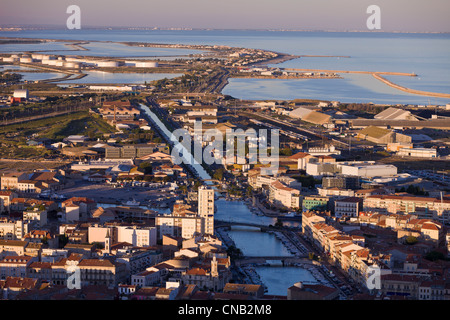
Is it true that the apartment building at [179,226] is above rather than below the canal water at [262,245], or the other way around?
above

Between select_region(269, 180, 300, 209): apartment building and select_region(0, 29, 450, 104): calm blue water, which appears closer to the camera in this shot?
select_region(269, 180, 300, 209): apartment building

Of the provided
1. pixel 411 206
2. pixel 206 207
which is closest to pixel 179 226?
pixel 206 207

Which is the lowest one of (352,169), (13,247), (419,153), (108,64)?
(419,153)

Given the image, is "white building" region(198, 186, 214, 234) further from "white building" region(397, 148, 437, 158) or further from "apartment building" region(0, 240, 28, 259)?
"white building" region(397, 148, 437, 158)

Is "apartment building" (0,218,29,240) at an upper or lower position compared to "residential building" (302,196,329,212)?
upper

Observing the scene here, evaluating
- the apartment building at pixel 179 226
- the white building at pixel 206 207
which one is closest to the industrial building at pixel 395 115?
→ the white building at pixel 206 207

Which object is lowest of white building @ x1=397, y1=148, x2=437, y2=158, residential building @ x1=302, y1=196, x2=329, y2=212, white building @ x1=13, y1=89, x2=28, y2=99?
white building @ x1=397, y1=148, x2=437, y2=158

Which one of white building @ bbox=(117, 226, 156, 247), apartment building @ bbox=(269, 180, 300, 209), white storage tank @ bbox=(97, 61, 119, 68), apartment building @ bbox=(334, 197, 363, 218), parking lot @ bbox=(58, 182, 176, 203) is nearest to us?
white building @ bbox=(117, 226, 156, 247)

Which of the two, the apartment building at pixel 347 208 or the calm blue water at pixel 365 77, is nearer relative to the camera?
the apartment building at pixel 347 208

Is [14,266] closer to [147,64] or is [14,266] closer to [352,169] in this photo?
[352,169]

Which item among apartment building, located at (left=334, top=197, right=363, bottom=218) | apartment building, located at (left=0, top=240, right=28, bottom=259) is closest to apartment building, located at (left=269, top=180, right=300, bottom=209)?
apartment building, located at (left=334, top=197, right=363, bottom=218)

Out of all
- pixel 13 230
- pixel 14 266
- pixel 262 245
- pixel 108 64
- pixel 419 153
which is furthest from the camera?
pixel 108 64

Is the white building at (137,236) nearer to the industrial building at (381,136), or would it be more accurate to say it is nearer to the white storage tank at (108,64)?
the industrial building at (381,136)
